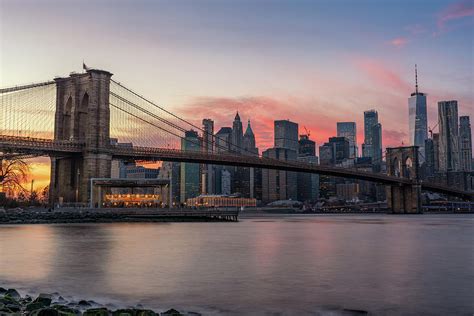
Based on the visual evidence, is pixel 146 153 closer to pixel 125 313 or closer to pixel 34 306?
pixel 34 306

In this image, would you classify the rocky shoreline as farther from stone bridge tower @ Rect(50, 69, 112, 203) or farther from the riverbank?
stone bridge tower @ Rect(50, 69, 112, 203)

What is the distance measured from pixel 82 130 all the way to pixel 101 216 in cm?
1766

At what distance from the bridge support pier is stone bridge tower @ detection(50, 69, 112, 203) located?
75.0 meters

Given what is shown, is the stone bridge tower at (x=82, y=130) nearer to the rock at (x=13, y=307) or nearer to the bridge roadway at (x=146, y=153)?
the bridge roadway at (x=146, y=153)

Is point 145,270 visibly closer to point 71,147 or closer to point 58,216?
point 58,216

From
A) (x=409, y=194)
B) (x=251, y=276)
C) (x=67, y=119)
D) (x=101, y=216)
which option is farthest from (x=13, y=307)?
(x=409, y=194)

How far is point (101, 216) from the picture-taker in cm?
6197

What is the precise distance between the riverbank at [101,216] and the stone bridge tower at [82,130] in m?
5.88

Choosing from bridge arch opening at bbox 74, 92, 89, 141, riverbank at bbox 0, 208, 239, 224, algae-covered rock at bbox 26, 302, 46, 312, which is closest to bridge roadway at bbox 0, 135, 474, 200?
bridge arch opening at bbox 74, 92, 89, 141

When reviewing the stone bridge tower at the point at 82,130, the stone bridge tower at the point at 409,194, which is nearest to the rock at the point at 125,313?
the stone bridge tower at the point at 82,130

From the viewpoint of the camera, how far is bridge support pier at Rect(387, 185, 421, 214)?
Result: 383ft

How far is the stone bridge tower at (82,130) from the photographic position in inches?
2697

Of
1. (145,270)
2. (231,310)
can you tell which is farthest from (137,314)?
(145,270)

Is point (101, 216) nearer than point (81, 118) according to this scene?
Yes
